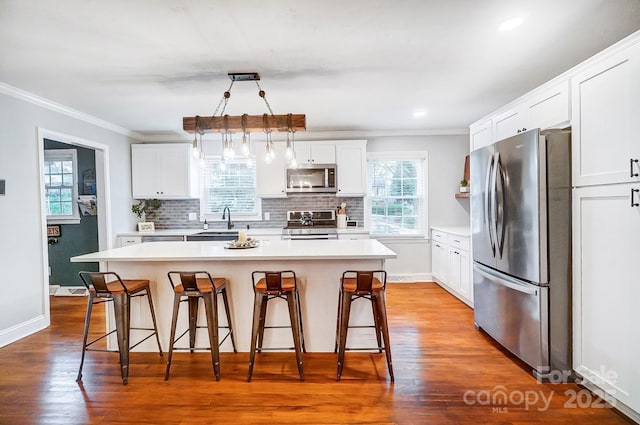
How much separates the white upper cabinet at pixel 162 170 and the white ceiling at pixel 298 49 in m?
1.17

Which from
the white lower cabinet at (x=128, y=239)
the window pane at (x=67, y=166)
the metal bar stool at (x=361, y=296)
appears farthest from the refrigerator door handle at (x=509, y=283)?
the window pane at (x=67, y=166)

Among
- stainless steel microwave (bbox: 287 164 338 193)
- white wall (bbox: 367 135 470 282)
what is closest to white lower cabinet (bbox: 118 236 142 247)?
stainless steel microwave (bbox: 287 164 338 193)

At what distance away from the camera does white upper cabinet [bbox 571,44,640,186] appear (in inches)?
68.6

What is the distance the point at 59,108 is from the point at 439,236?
506 cm

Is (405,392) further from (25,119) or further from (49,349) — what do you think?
(25,119)

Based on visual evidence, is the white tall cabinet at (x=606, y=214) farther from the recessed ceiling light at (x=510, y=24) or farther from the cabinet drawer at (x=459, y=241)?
the cabinet drawer at (x=459, y=241)

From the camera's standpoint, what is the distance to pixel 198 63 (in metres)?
2.57

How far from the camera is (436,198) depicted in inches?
198

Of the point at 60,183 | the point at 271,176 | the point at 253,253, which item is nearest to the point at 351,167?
the point at 271,176

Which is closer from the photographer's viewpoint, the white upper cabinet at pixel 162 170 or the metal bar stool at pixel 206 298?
the metal bar stool at pixel 206 298

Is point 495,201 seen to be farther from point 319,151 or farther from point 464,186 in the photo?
point 319,151

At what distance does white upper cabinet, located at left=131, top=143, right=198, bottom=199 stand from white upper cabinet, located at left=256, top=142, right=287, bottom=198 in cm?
106

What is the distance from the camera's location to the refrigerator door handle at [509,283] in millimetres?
2252

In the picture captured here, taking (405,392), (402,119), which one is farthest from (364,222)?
(405,392)
